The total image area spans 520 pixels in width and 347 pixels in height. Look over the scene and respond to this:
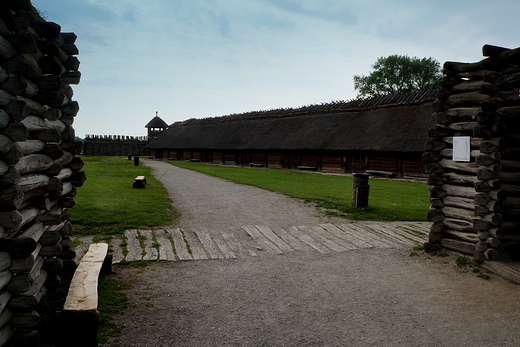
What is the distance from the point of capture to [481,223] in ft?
20.8

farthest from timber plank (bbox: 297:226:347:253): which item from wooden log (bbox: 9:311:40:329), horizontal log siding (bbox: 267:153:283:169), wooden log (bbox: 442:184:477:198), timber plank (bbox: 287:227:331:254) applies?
horizontal log siding (bbox: 267:153:283:169)

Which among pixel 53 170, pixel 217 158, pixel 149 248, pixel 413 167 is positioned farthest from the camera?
pixel 217 158

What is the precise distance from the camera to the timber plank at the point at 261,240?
7.40m

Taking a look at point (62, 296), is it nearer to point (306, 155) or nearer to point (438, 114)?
point (438, 114)

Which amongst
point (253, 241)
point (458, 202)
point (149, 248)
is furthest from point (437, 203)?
point (149, 248)

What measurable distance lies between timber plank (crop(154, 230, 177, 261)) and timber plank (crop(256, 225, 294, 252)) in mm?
2118

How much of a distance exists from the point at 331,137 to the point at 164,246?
76.5ft

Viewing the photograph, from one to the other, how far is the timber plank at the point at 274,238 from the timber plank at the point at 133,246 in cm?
268

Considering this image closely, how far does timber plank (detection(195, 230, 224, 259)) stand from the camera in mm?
6943

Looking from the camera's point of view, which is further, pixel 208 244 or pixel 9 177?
pixel 208 244

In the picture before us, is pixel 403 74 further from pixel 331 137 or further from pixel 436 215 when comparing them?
pixel 436 215

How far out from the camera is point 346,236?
855 centimetres

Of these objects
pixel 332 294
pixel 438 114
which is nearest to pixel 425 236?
pixel 438 114

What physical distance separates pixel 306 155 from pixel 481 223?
24389 millimetres
